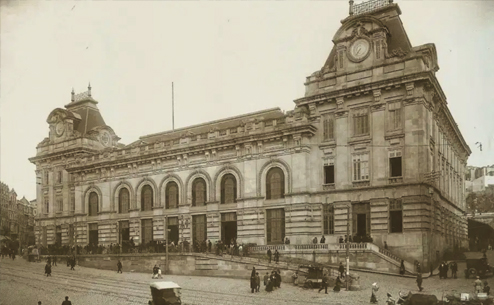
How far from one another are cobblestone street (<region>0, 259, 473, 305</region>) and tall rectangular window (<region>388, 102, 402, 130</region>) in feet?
30.4

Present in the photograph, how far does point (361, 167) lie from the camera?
97.6 ft

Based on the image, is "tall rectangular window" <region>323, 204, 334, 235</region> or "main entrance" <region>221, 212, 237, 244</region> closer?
"tall rectangular window" <region>323, 204, 334, 235</region>

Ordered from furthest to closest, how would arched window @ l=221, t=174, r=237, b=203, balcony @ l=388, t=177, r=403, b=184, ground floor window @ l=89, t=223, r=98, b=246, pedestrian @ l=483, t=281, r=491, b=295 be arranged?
ground floor window @ l=89, t=223, r=98, b=246 < arched window @ l=221, t=174, r=237, b=203 < balcony @ l=388, t=177, r=403, b=184 < pedestrian @ l=483, t=281, r=491, b=295

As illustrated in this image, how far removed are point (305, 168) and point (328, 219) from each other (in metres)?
3.18

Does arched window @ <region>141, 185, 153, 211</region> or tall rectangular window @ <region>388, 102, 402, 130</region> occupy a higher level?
tall rectangular window @ <region>388, 102, 402, 130</region>

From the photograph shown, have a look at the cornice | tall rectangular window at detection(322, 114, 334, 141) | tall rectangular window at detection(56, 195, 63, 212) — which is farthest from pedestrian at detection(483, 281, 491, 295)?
tall rectangular window at detection(56, 195, 63, 212)

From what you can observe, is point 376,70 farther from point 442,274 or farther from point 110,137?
point 110,137

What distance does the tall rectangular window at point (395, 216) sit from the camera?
2792 cm

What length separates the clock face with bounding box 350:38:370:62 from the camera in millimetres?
28391

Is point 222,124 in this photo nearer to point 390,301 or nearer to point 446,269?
point 446,269

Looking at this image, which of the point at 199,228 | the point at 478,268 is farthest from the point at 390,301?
the point at 199,228

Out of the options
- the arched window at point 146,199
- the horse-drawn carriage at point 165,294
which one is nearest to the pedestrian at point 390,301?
the horse-drawn carriage at point 165,294

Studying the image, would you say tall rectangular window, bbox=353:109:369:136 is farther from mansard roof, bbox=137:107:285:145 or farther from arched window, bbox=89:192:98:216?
arched window, bbox=89:192:98:216

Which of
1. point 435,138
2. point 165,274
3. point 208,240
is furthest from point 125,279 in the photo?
point 435,138
